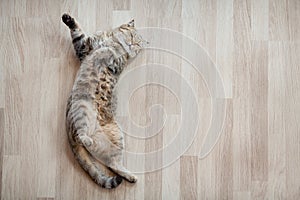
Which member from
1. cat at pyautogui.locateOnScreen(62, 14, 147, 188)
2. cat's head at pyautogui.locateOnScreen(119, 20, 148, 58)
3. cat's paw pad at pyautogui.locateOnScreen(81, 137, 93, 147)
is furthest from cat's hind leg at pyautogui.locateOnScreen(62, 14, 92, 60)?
cat's paw pad at pyautogui.locateOnScreen(81, 137, 93, 147)

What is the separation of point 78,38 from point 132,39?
0.29 metres

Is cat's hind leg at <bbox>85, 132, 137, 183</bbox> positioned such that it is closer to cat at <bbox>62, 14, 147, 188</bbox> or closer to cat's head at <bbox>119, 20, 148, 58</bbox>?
cat at <bbox>62, 14, 147, 188</bbox>

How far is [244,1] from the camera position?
2.62 m

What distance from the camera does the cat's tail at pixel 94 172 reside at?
8.21 feet

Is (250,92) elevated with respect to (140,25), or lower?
lower

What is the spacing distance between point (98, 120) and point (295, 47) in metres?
1.16

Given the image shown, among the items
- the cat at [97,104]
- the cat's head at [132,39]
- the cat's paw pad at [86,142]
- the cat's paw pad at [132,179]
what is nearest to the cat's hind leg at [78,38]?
the cat at [97,104]

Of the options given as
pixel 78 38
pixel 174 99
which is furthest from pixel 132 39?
pixel 174 99

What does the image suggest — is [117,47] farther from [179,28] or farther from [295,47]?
[295,47]

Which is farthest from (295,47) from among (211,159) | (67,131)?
(67,131)

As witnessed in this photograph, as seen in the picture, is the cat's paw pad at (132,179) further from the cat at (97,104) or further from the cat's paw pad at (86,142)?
the cat's paw pad at (86,142)

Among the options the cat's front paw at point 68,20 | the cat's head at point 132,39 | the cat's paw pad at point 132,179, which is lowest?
the cat's paw pad at point 132,179

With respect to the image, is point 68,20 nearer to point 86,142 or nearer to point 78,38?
point 78,38

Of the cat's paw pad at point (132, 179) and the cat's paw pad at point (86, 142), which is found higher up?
the cat's paw pad at point (86, 142)
